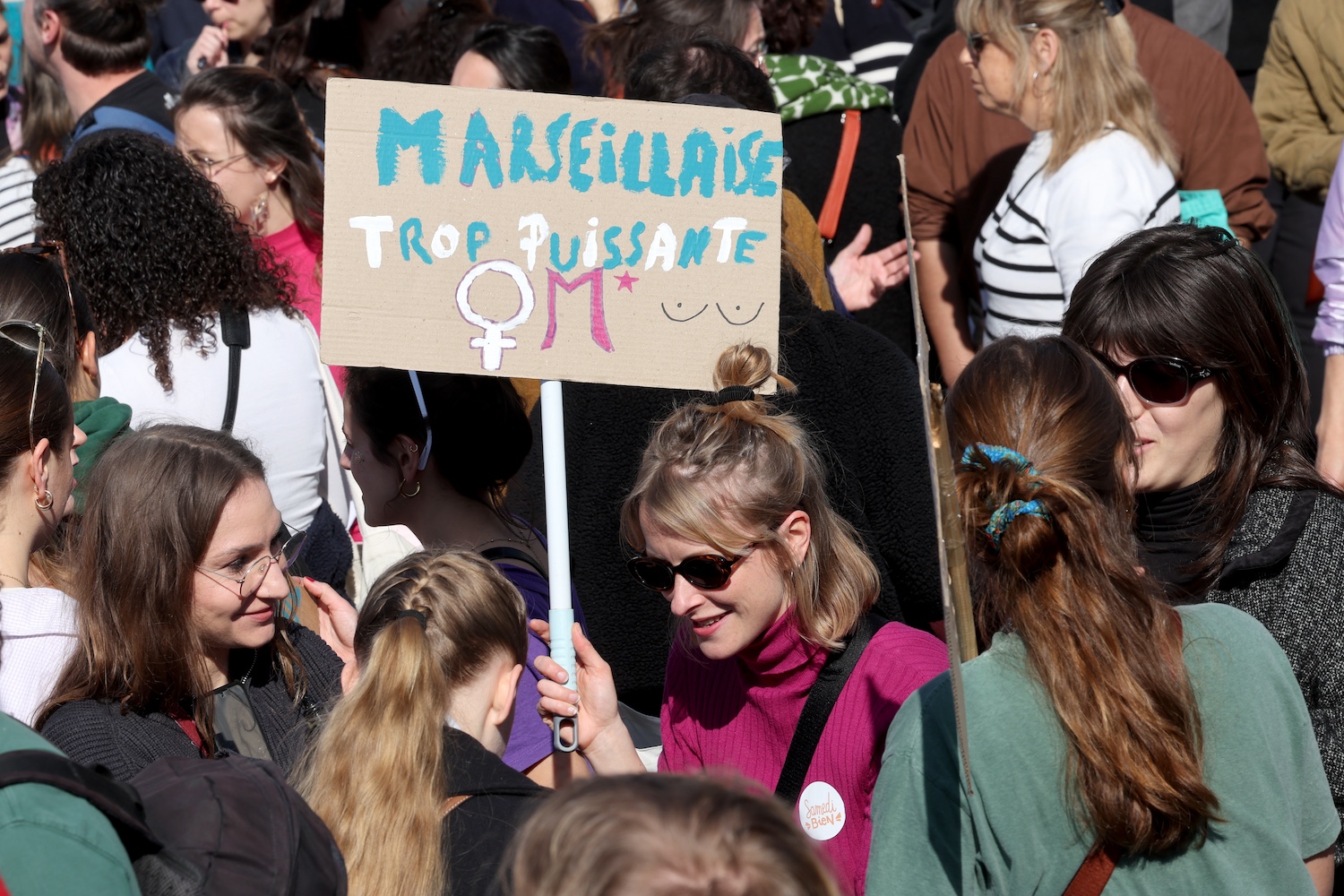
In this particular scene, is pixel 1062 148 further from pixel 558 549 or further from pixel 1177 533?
pixel 558 549

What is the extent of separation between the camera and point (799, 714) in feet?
8.01

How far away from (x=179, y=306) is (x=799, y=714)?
1905mm

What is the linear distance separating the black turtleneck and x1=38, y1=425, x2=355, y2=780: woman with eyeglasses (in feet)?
5.08

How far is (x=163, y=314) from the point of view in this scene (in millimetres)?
3348

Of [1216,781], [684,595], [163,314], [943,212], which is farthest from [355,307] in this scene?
[943,212]

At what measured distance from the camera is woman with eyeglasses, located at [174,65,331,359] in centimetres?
424

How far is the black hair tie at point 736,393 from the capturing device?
2430 millimetres

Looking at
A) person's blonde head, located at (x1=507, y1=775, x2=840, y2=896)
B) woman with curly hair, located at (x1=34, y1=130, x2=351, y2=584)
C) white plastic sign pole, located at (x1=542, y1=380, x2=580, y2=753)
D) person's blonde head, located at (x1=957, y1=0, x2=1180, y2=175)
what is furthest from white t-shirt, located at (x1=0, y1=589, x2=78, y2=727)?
person's blonde head, located at (x1=957, y1=0, x2=1180, y2=175)

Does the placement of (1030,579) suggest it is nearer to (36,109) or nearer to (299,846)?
(299,846)

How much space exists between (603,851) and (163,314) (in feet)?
8.19

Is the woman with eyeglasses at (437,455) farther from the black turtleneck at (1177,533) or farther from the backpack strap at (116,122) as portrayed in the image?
the backpack strap at (116,122)

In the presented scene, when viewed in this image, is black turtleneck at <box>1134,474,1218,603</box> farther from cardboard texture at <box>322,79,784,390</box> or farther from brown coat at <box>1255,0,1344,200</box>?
brown coat at <box>1255,0,1344,200</box>

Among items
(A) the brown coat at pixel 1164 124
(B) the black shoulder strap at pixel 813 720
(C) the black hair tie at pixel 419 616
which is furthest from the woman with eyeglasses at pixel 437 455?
(A) the brown coat at pixel 1164 124

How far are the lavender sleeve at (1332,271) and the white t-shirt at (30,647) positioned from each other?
288cm
